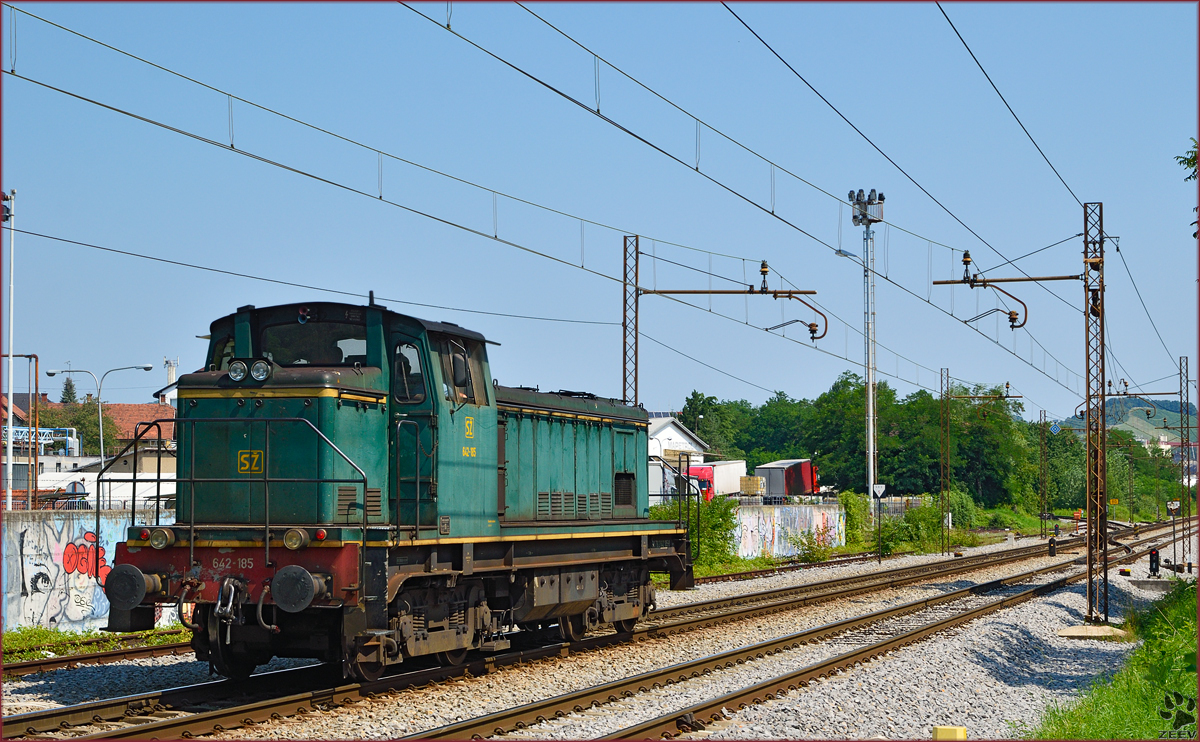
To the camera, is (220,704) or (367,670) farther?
(367,670)

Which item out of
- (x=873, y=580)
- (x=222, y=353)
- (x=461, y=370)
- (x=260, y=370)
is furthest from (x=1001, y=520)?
(x=260, y=370)

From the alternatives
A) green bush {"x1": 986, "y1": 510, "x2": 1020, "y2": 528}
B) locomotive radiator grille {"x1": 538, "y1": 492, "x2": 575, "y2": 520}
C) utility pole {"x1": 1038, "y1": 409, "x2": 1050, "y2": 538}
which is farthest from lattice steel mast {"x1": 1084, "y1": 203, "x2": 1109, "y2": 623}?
green bush {"x1": 986, "y1": 510, "x2": 1020, "y2": 528}

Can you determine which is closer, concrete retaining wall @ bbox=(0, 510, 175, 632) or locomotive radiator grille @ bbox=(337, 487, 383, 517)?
locomotive radiator grille @ bbox=(337, 487, 383, 517)

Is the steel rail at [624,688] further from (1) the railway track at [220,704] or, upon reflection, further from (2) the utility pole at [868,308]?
(2) the utility pole at [868,308]

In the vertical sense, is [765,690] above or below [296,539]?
below

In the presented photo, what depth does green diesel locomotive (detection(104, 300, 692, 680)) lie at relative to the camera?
1019 centimetres

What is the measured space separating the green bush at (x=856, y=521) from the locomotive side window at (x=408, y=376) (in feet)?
116

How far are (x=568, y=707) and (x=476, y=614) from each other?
2.27 meters

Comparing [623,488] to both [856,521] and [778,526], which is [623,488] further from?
[856,521]

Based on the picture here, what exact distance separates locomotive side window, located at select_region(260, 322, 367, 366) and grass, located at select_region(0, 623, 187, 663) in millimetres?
5335

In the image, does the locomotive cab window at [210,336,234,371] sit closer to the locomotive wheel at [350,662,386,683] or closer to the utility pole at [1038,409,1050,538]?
the locomotive wheel at [350,662,386,683]

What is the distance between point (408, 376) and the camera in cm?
1145

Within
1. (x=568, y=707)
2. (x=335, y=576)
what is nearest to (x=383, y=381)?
(x=335, y=576)

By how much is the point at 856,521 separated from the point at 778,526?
7.43 meters
